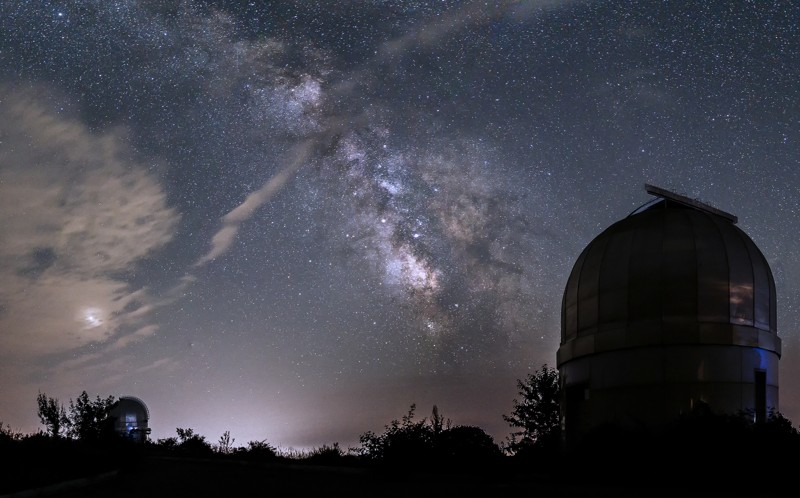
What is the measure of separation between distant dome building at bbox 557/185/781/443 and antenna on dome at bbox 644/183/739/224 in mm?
359

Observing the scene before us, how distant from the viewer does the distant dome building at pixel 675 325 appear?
19609 mm

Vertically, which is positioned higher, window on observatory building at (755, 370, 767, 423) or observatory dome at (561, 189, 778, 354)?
observatory dome at (561, 189, 778, 354)

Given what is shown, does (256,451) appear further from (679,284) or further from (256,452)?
(679,284)

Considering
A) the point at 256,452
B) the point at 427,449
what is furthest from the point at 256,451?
the point at 427,449

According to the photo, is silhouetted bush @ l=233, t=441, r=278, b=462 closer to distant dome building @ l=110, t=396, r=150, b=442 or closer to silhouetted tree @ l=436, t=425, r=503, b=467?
silhouetted tree @ l=436, t=425, r=503, b=467

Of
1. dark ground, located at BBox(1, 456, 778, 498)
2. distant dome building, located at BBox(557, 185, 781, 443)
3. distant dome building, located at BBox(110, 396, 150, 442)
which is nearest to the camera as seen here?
dark ground, located at BBox(1, 456, 778, 498)

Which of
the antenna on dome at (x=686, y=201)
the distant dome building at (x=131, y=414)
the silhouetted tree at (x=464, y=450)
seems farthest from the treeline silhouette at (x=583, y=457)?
the distant dome building at (x=131, y=414)

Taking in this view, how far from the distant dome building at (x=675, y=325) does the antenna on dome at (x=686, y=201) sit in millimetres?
359

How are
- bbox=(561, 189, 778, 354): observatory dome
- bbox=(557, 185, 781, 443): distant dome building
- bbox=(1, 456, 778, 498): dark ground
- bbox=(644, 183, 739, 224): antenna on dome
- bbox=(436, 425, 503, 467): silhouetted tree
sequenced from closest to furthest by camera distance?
1. bbox=(1, 456, 778, 498): dark ground
2. bbox=(436, 425, 503, 467): silhouetted tree
3. bbox=(557, 185, 781, 443): distant dome building
4. bbox=(561, 189, 778, 354): observatory dome
5. bbox=(644, 183, 739, 224): antenna on dome

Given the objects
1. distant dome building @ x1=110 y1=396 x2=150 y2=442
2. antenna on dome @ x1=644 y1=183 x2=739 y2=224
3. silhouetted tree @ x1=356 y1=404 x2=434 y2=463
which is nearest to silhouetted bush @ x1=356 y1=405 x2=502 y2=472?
silhouetted tree @ x1=356 y1=404 x2=434 y2=463

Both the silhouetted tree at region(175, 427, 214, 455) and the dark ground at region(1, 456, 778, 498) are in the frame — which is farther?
the silhouetted tree at region(175, 427, 214, 455)

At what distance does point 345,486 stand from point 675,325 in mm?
10432

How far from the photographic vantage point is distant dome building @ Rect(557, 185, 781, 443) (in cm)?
1961

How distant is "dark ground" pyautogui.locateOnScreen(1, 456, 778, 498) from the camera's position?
12055 mm
